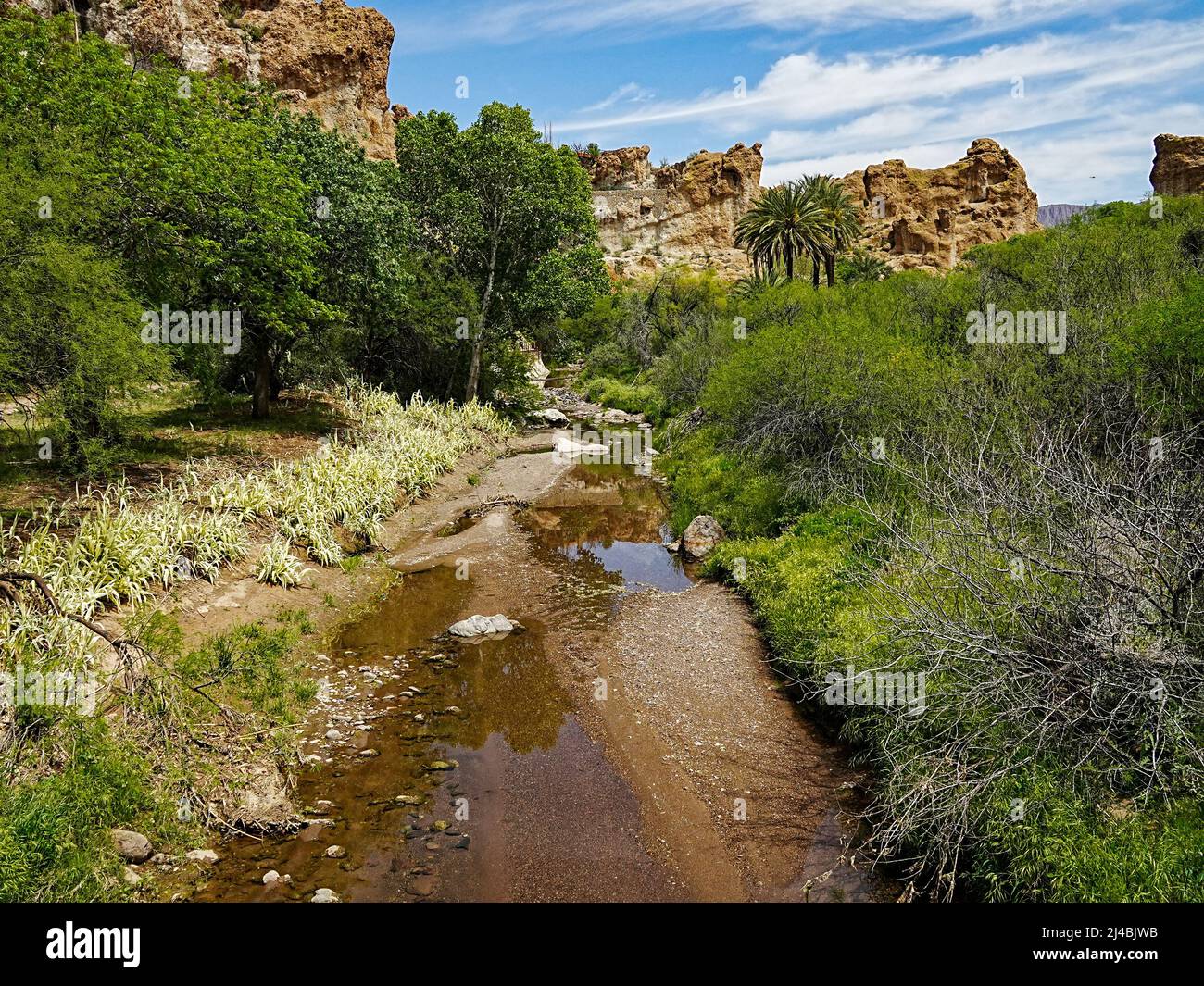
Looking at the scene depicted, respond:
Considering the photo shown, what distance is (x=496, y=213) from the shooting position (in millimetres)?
31531

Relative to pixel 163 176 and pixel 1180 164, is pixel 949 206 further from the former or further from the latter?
pixel 163 176

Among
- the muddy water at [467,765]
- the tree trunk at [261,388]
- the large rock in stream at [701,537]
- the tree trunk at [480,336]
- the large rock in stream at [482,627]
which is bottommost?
the muddy water at [467,765]

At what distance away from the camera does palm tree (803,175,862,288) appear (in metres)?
34.9

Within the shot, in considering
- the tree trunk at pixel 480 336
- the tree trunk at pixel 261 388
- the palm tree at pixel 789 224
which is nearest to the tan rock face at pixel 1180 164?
the palm tree at pixel 789 224

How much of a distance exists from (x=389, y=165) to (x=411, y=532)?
1903 centimetres

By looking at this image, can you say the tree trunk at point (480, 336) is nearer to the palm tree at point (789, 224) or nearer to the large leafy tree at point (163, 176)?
the large leafy tree at point (163, 176)

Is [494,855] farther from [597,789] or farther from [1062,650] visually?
[1062,650]

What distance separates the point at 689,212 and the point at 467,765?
111m

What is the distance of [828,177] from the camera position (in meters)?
36.2

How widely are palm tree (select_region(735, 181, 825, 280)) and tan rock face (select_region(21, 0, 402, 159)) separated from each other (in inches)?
1139

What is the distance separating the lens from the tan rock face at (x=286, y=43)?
47.8m

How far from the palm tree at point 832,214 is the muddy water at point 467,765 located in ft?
80.1

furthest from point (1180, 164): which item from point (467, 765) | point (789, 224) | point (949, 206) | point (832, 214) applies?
point (467, 765)
